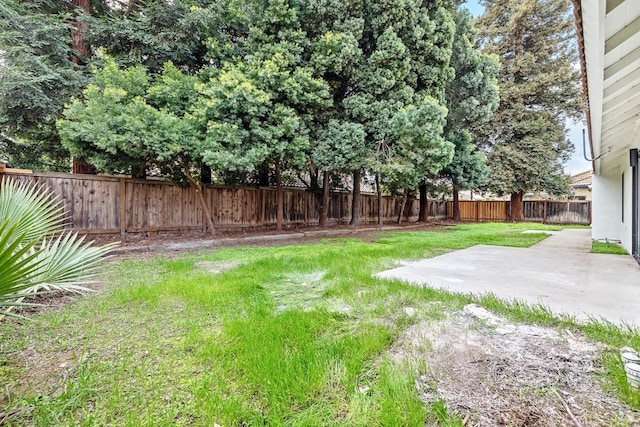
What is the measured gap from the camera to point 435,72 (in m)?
8.55

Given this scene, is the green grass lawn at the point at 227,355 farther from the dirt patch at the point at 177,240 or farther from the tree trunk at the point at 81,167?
the tree trunk at the point at 81,167

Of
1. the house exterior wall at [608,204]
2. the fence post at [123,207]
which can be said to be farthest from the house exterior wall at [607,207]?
the fence post at [123,207]

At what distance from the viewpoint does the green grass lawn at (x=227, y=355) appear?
138cm

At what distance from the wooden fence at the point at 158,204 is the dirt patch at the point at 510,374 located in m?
6.94

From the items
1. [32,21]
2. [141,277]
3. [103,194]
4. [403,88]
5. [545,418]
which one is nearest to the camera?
[545,418]

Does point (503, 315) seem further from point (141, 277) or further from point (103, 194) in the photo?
point (103, 194)

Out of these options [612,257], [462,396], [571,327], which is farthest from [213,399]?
[612,257]

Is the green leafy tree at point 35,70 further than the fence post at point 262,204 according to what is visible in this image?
No

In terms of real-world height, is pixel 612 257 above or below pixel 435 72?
below

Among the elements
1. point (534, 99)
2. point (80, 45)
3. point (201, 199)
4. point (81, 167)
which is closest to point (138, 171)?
point (81, 167)

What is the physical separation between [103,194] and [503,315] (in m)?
7.58

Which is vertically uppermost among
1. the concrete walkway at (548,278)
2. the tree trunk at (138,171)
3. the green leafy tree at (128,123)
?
the green leafy tree at (128,123)

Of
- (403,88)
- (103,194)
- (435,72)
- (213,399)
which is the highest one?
(435,72)

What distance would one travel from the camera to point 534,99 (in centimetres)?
1509
